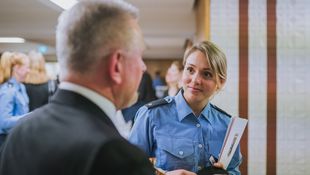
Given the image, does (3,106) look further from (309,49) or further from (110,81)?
(110,81)

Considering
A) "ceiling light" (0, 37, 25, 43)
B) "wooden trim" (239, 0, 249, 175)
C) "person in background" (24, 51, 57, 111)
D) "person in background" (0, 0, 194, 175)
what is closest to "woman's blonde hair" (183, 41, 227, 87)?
"person in background" (0, 0, 194, 175)

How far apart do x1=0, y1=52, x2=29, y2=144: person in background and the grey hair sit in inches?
102

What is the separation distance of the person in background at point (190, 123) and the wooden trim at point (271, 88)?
1344 mm

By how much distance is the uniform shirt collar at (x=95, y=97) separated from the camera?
0.88m

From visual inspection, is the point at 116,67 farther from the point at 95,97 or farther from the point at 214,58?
the point at 214,58

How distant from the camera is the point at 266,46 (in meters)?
3.04

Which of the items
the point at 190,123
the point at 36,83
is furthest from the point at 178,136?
→ the point at 36,83

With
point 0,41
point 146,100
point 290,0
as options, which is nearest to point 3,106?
point 146,100

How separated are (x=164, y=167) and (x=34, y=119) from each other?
0.89m

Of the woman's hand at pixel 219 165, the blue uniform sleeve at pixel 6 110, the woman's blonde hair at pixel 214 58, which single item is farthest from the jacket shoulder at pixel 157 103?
the blue uniform sleeve at pixel 6 110

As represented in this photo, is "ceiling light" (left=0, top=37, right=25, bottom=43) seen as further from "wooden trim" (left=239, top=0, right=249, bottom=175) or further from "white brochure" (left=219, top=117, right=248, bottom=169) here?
"white brochure" (left=219, top=117, right=248, bottom=169)

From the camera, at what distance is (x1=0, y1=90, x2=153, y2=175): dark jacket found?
2.56ft

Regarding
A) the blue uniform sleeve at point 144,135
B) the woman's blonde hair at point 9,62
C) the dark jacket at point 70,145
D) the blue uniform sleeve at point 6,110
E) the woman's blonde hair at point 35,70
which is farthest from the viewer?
the woman's blonde hair at point 35,70

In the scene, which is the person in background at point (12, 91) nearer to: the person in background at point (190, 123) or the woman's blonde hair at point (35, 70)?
the woman's blonde hair at point (35, 70)
